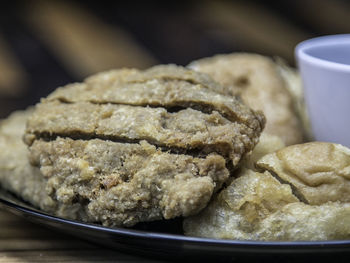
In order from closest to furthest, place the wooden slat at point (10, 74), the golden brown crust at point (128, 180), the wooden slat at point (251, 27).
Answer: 1. the golden brown crust at point (128, 180)
2. the wooden slat at point (10, 74)
3. the wooden slat at point (251, 27)

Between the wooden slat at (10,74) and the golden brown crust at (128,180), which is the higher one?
the wooden slat at (10,74)

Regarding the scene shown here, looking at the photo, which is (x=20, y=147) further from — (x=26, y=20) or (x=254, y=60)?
(x=26, y=20)

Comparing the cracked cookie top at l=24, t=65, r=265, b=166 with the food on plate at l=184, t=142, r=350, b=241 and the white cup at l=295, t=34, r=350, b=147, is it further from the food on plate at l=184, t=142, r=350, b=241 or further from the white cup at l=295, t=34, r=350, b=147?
the white cup at l=295, t=34, r=350, b=147

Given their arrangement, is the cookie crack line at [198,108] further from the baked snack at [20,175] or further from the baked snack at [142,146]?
the baked snack at [20,175]

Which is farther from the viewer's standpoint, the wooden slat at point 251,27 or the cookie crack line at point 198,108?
the wooden slat at point 251,27

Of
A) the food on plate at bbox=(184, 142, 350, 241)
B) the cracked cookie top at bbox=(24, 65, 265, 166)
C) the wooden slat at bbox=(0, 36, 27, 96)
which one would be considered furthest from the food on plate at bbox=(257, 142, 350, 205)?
the wooden slat at bbox=(0, 36, 27, 96)

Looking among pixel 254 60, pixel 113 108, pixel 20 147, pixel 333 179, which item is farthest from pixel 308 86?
A: pixel 20 147

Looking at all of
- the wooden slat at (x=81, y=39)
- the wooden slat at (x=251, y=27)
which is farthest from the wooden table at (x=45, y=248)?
the wooden slat at (x=251, y=27)
